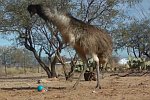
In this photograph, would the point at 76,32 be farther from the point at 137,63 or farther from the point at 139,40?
the point at 139,40

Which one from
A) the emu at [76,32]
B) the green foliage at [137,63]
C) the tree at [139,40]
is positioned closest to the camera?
the emu at [76,32]

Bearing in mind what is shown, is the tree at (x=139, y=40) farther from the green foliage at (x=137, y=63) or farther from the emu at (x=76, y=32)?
the emu at (x=76, y=32)

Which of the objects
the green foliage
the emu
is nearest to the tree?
the green foliage

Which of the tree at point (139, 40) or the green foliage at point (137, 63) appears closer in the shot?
the green foliage at point (137, 63)

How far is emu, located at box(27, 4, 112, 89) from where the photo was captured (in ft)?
36.9

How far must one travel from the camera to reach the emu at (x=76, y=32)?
11.3 metres

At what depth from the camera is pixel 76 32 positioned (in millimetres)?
11406

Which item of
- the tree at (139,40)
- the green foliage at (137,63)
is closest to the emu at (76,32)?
the green foliage at (137,63)

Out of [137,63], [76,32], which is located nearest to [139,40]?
[137,63]

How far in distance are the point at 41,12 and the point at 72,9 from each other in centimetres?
905

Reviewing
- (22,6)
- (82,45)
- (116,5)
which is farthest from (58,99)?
(116,5)

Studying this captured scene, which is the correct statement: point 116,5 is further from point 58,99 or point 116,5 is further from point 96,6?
point 58,99

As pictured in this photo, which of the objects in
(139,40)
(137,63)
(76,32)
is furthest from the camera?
(139,40)

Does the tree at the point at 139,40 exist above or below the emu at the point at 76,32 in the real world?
above
